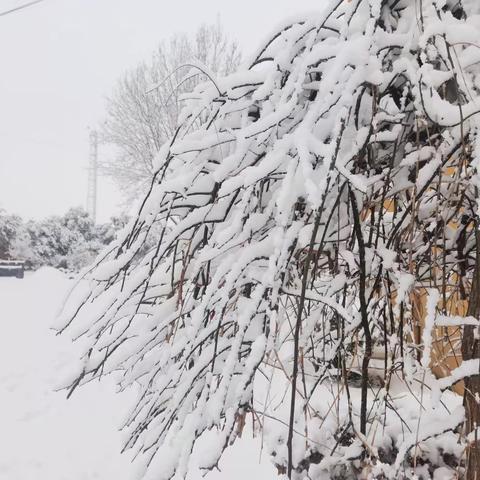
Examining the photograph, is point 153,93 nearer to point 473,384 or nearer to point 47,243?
point 47,243

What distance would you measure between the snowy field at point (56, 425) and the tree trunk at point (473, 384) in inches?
37.7

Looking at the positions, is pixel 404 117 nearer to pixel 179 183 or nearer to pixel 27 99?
pixel 179 183

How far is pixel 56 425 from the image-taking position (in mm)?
5074

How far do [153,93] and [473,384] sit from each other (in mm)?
16831

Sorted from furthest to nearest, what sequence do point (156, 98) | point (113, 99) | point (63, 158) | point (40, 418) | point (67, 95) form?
point (67, 95) < point (63, 158) < point (113, 99) < point (156, 98) < point (40, 418)

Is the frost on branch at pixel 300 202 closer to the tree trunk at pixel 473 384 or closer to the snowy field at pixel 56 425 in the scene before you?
the tree trunk at pixel 473 384

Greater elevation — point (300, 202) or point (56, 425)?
point (300, 202)

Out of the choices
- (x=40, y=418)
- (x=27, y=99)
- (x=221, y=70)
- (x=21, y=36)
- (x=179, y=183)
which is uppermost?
(x=21, y=36)

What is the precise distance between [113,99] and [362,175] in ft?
60.8

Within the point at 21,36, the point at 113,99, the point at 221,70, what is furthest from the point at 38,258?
the point at 21,36

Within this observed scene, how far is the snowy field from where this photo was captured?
13.4 feet

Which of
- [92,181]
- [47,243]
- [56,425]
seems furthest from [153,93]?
[92,181]

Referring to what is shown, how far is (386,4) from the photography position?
1.26 m

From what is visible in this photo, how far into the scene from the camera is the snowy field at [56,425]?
13.4ft
